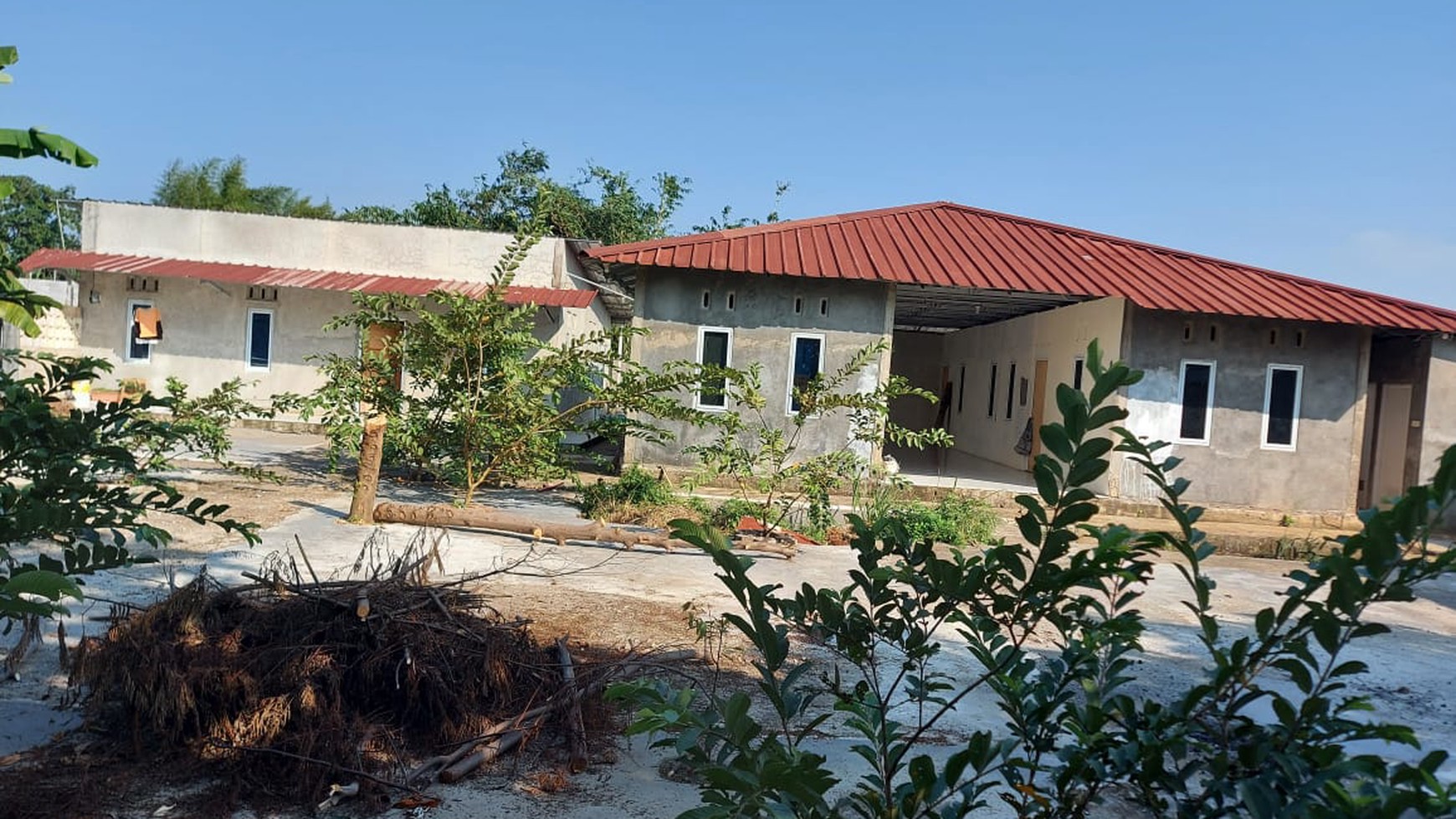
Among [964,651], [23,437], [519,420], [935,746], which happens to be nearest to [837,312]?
[519,420]

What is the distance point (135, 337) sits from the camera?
2148 cm

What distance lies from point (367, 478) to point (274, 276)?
1151 cm

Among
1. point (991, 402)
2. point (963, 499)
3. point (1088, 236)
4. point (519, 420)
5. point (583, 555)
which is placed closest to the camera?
point (583, 555)

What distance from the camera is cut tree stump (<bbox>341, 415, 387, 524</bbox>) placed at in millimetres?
10805

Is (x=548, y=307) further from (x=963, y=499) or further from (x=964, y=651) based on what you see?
(x=964, y=651)

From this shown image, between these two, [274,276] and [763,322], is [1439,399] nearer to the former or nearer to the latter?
[763,322]

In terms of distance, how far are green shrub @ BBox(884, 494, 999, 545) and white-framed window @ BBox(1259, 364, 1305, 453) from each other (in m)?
5.29

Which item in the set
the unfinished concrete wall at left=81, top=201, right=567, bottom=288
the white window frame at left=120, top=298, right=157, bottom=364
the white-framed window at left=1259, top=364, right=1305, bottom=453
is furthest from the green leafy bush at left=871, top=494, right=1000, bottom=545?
the white window frame at left=120, top=298, right=157, bottom=364

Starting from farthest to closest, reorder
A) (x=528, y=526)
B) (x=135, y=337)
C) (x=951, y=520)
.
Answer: (x=135, y=337)
(x=951, y=520)
(x=528, y=526)

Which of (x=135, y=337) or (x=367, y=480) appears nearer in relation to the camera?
(x=367, y=480)

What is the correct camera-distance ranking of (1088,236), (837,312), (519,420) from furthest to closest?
(1088,236), (837,312), (519,420)

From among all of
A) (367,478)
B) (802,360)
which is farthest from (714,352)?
(367,478)

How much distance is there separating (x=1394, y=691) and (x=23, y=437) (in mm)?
7943

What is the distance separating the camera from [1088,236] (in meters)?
18.3
